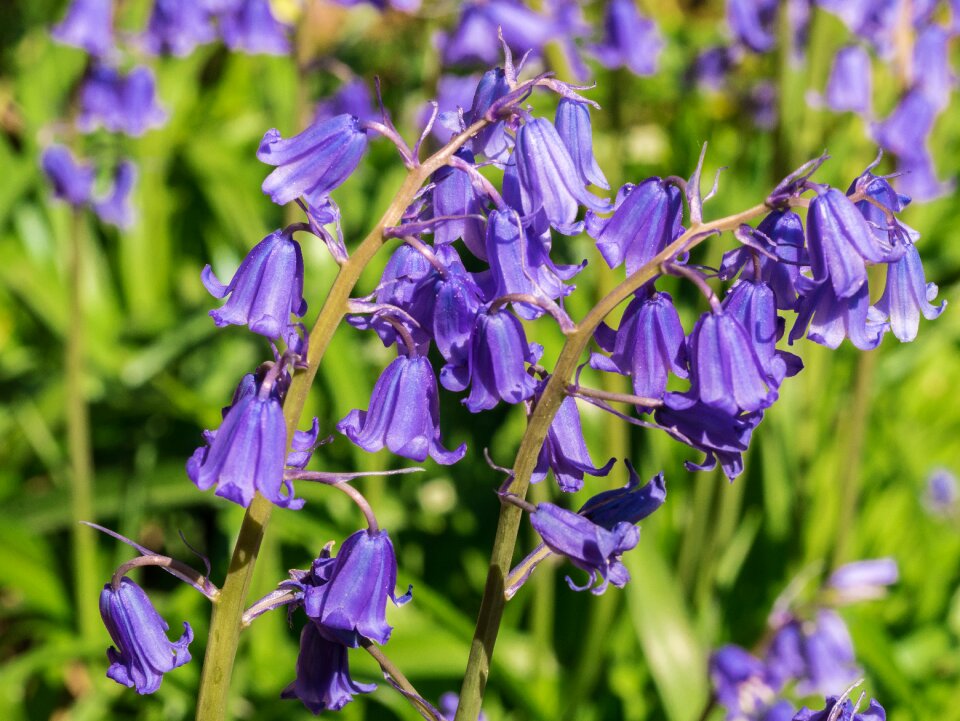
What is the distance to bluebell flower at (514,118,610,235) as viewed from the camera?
63.6 inches

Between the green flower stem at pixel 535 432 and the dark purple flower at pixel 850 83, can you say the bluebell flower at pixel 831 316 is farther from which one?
the dark purple flower at pixel 850 83

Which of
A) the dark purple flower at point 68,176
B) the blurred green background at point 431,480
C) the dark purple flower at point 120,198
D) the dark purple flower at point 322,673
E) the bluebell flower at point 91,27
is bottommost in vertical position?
the blurred green background at point 431,480

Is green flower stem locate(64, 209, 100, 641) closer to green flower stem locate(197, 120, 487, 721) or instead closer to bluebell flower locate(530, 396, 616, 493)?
green flower stem locate(197, 120, 487, 721)

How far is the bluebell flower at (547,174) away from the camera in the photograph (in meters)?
1.61

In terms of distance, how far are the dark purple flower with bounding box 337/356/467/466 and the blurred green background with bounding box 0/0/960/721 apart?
1.46 meters

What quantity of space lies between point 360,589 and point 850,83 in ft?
11.6

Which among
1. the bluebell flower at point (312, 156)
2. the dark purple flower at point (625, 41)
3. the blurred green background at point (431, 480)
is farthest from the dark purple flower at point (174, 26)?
the bluebell flower at point (312, 156)

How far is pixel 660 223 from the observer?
5.50 feet

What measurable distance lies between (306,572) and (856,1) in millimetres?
3361

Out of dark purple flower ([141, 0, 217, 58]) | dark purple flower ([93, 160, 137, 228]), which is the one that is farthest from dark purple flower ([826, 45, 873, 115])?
dark purple flower ([93, 160, 137, 228])

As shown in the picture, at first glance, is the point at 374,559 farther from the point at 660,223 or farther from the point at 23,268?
the point at 23,268

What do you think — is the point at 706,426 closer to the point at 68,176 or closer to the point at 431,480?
the point at 68,176

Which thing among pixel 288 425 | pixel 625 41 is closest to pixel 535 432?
pixel 288 425

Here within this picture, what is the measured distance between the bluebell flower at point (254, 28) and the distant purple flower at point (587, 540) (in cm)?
332
